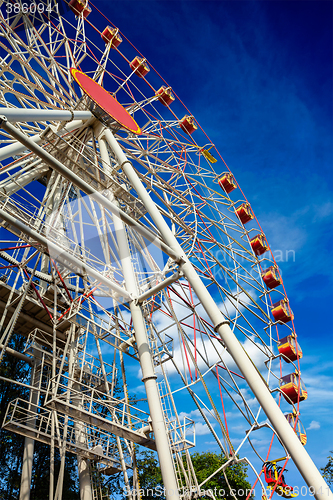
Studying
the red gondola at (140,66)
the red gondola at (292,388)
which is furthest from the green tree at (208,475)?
the red gondola at (140,66)

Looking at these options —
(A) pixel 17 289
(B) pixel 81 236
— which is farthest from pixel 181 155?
(A) pixel 17 289

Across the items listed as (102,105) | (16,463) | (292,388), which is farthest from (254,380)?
(16,463)

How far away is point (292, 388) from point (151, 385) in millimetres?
8863

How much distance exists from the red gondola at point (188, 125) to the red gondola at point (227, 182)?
294 cm

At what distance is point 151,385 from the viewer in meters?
7.15

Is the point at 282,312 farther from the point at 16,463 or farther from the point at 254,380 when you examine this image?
the point at 16,463

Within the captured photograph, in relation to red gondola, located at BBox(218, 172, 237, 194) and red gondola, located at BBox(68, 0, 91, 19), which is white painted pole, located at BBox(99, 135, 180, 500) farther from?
red gondola, located at BBox(68, 0, 91, 19)

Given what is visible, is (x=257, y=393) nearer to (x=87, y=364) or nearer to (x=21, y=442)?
(x=87, y=364)

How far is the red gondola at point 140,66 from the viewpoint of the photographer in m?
18.7

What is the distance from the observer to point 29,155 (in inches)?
508

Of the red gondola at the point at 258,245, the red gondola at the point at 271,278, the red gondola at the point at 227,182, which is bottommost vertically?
the red gondola at the point at 271,278

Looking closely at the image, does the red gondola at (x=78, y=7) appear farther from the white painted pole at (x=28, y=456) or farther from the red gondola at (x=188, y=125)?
the white painted pole at (x=28, y=456)

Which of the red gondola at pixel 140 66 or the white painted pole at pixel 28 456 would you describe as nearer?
the white painted pole at pixel 28 456

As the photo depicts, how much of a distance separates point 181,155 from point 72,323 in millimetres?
9571
